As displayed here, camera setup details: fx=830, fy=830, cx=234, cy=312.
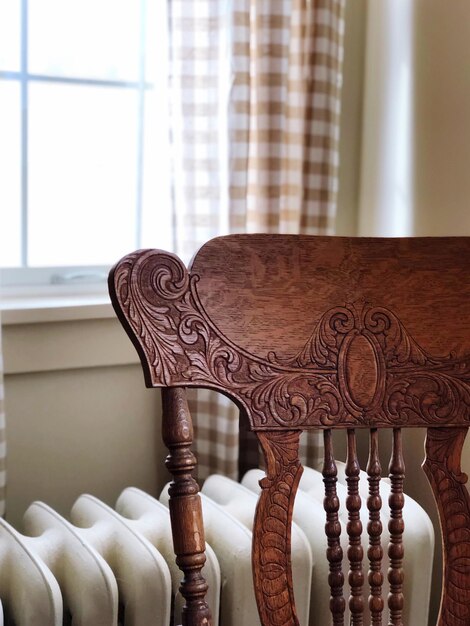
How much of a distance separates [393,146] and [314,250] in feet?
2.61

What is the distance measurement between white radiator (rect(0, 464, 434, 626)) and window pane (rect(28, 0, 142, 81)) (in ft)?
2.95

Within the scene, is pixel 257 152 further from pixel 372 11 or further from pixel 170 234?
pixel 372 11

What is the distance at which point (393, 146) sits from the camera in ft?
5.79

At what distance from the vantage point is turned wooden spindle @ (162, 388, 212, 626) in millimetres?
949

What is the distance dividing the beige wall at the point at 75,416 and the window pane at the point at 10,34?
0.56 meters

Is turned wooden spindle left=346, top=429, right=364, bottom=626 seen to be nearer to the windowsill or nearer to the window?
the windowsill

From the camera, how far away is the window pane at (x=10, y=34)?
5.53 ft

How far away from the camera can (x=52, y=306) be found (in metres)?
1.58

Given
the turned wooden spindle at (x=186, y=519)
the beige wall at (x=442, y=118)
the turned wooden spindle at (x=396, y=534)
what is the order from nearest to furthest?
the turned wooden spindle at (x=186, y=519), the turned wooden spindle at (x=396, y=534), the beige wall at (x=442, y=118)

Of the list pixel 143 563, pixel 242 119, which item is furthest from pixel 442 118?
pixel 143 563

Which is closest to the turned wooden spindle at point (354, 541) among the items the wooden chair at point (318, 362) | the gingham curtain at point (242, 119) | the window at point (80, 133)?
the wooden chair at point (318, 362)

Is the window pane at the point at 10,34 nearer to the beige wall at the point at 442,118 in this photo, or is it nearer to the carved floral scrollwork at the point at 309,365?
the beige wall at the point at 442,118

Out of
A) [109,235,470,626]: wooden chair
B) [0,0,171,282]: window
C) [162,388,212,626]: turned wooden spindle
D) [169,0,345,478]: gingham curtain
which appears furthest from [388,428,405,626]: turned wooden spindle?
[0,0,171,282]: window

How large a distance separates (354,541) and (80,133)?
112cm
